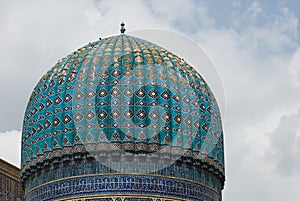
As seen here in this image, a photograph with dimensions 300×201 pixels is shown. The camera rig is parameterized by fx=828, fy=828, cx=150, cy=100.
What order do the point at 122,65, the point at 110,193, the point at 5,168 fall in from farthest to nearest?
1. the point at 5,168
2. the point at 122,65
3. the point at 110,193

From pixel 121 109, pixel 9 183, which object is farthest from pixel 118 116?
pixel 9 183

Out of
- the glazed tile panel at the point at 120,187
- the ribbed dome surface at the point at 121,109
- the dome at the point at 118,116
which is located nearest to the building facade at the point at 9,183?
the dome at the point at 118,116

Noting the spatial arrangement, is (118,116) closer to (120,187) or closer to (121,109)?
(121,109)

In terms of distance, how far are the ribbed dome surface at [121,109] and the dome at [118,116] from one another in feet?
0.06

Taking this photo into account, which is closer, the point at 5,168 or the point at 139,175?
the point at 139,175

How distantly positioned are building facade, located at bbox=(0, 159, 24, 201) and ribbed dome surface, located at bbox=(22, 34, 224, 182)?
2.28 meters

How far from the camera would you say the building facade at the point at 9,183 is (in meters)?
19.1

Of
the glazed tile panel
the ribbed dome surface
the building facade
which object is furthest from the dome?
the building facade

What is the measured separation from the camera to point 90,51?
17.4 m

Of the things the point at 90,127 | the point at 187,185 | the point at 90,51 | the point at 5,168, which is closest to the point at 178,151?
the point at 187,185

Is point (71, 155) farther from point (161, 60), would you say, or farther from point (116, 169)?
point (161, 60)

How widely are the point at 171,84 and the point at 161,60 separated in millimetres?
726

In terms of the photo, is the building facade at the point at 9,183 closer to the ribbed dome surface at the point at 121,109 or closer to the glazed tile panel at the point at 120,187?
the ribbed dome surface at the point at 121,109

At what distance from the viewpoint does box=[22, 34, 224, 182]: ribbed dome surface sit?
52.3 ft
